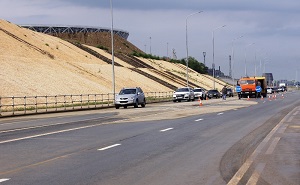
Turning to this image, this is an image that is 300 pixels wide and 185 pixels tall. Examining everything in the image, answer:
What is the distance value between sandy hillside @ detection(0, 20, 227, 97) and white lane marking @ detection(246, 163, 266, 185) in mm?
51561

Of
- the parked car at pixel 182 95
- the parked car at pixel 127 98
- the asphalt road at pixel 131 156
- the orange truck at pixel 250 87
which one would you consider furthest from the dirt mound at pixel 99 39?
the asphalt road at pixel 131 156

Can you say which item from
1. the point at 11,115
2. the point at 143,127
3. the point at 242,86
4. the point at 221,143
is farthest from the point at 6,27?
the point at 221,143

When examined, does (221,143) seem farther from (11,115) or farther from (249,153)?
(11,115)

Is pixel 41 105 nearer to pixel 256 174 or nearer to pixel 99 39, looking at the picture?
pixel 256 174

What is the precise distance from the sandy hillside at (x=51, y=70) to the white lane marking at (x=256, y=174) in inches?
2030

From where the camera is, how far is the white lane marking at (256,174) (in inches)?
421

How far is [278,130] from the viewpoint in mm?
22781

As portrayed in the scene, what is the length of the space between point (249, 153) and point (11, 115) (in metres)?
28.0

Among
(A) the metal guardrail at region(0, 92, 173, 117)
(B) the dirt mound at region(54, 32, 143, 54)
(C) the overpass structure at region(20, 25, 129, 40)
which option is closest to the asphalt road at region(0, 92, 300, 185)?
(A) the metal guardrail at region(0, 92, 173, 117)

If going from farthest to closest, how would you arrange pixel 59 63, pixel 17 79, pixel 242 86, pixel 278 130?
1. pixel 59 63
2. pixel 242 86
3. pixel 17 79
4. pixel 278 130

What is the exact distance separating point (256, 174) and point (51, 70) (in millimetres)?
73423

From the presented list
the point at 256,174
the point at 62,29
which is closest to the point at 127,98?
the point at 256,174

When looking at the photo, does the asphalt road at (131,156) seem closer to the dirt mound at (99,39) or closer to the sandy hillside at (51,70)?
the sandy hillside at (51,70)

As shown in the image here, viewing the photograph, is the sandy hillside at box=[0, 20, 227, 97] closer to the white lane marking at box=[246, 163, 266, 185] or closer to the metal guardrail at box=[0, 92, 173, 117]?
the metal guardrail at box=[0, 92, 173, 117]
